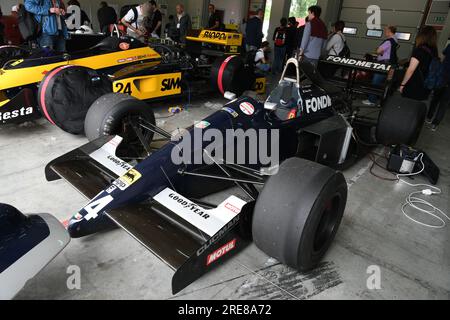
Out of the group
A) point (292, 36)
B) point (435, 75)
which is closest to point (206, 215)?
point (435, 75)

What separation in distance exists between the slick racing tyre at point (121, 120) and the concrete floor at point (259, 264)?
64 centimetres

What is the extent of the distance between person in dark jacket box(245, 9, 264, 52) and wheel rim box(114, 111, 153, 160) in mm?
6205

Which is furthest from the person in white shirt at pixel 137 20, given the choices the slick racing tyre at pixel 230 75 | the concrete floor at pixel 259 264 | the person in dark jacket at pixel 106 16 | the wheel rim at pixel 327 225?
the wheel rim at pixel 327 225

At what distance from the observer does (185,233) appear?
212cm

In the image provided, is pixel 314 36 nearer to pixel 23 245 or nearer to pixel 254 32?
pixel 254 32

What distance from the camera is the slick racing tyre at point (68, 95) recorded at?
12.3 ft

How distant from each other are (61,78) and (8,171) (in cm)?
117

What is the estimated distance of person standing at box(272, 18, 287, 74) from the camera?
389 inches

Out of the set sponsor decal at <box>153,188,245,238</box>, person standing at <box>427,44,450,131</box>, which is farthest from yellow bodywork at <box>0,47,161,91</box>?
person standing at <box>427,44,450,131</box>

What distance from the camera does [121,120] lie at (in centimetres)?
332

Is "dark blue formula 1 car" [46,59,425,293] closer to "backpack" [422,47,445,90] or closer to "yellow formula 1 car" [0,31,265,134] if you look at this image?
"yellow formula 1 car" [0,31,265,134]

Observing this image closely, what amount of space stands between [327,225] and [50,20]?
492 centimetres

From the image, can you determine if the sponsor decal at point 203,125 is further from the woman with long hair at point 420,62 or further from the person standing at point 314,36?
the person standing at point 314,36
